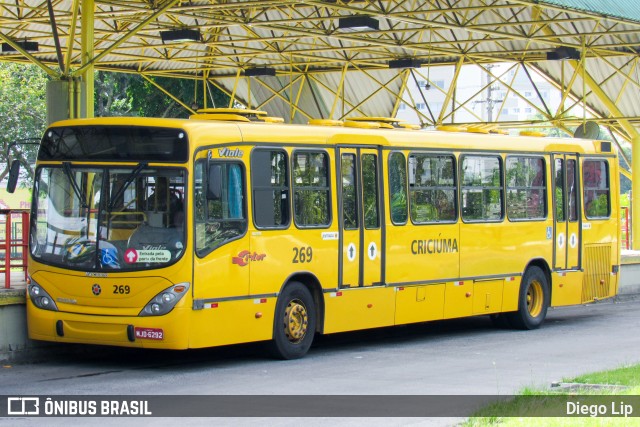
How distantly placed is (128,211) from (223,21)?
48.1 feet

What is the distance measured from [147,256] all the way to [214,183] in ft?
3.75

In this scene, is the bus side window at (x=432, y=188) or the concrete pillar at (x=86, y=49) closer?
the bus side window at (x=432, y=188)

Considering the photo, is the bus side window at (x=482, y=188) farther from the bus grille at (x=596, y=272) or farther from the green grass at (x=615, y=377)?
the green grass at (x=615, y=377)

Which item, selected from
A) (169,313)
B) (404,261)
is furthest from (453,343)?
(169,313)

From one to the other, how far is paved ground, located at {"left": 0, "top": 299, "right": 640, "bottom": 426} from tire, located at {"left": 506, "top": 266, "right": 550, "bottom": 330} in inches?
12.0

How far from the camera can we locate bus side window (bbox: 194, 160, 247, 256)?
47.4 feet

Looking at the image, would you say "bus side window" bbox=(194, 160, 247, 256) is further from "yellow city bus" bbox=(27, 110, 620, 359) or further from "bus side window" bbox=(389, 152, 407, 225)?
"bus side window" bbox=(389, 152, 407, 225)

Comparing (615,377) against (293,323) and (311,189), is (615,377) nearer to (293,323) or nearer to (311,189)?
(293,323)

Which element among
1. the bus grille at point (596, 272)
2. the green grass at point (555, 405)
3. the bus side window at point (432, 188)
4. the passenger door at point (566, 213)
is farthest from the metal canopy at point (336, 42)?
the green grass at point (555, 405)

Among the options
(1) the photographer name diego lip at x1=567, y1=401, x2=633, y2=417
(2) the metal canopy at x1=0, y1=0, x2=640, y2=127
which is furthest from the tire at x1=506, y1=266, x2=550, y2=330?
(1) the photographer name diego lip at x1=567, y1=401, x2=633, y2=417

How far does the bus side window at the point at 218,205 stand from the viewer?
1444 cm

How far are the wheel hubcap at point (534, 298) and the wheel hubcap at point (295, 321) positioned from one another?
578 cm

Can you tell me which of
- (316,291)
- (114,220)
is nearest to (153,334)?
(114,220)

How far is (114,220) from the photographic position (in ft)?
47.4
